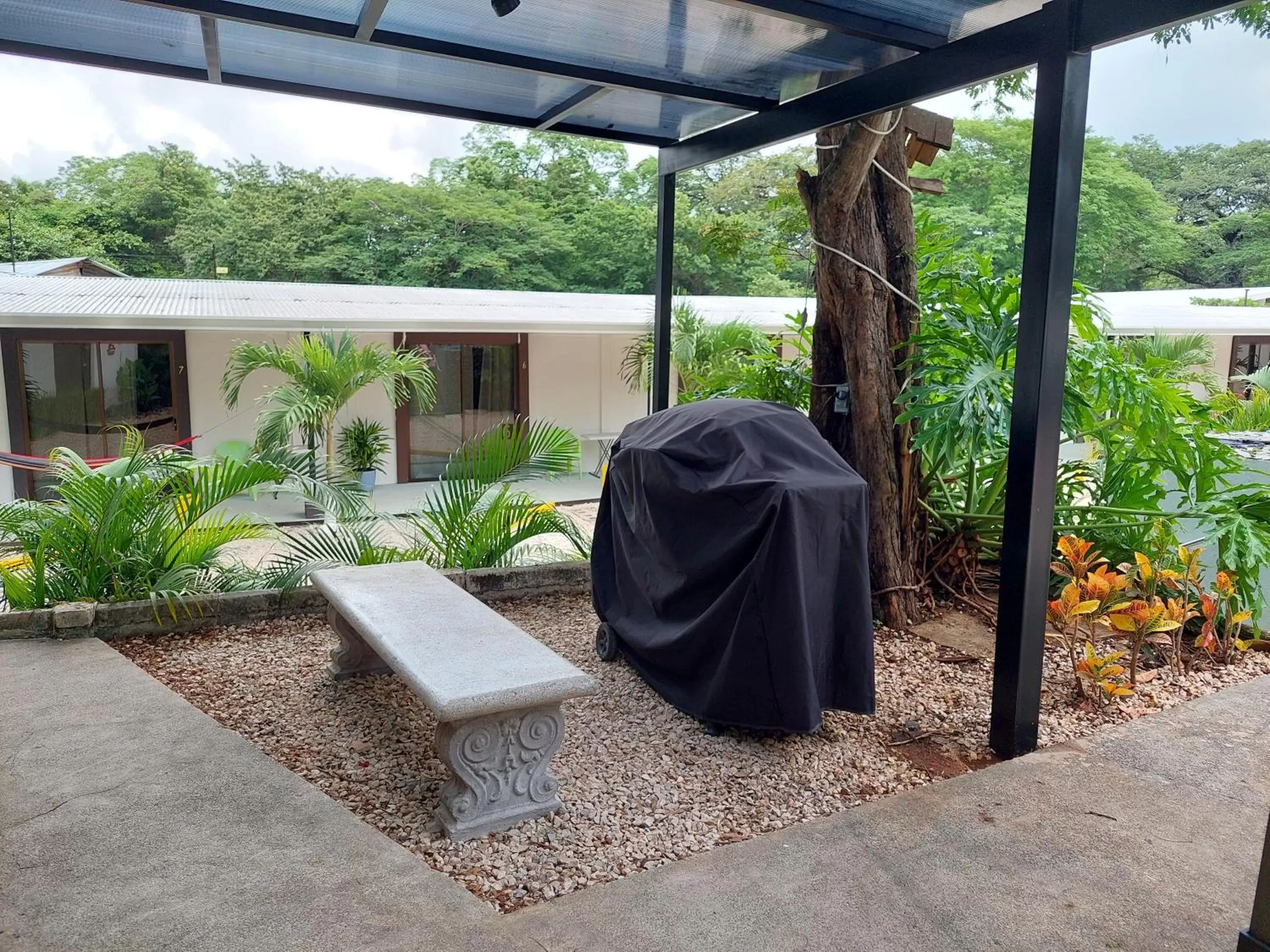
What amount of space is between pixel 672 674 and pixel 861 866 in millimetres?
1334

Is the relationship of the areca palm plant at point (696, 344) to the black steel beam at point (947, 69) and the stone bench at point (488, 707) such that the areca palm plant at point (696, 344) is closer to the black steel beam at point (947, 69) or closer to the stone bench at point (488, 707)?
the black steel beam at point (947, 69)

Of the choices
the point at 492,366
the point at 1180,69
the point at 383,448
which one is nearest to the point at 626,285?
the point at 492,366

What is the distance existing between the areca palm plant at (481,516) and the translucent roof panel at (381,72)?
6.08ft

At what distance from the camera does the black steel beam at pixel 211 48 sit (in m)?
3.71

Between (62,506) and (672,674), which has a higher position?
(62,506)

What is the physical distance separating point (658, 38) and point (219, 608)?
3531mm

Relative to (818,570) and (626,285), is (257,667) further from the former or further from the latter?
(626,285)

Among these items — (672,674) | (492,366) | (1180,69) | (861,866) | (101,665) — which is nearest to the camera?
(861,866)

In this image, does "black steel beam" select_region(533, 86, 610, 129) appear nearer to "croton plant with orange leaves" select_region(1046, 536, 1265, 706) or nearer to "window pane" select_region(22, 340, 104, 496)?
"croton plant with orange leaves" select_region(1046, 536, 1265, 706)

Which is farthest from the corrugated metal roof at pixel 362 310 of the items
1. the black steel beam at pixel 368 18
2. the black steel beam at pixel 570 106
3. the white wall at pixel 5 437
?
the black steel beam at pixel 368 18

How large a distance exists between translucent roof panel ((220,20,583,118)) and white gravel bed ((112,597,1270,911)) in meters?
2.77

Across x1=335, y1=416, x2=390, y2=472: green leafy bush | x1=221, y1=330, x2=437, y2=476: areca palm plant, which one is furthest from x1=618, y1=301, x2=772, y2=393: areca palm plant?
x1=335, y1=416, x2=390, y2=472: green leafy bush

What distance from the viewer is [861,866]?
2.62 metres

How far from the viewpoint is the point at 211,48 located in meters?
3.93
